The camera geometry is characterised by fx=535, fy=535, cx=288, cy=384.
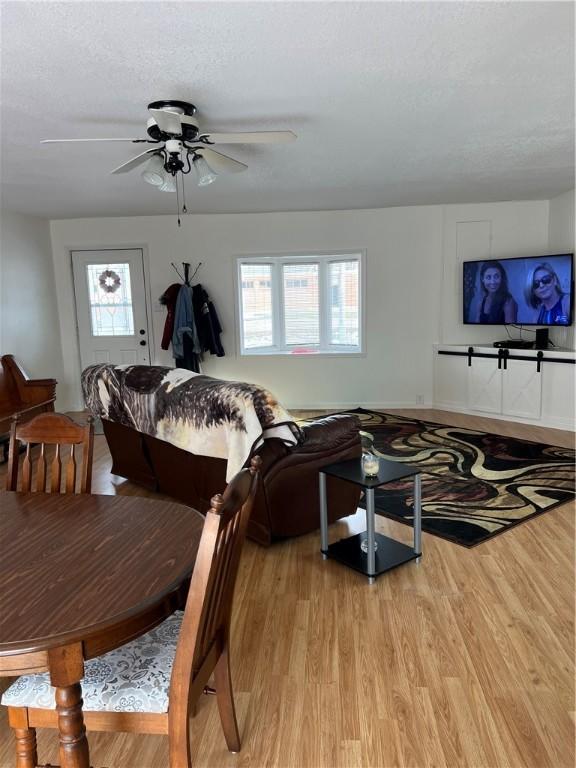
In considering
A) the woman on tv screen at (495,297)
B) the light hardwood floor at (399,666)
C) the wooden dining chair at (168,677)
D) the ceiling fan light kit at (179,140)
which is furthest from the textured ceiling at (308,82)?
the light hardwood floor at (399,666)

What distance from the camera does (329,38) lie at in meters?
2.17

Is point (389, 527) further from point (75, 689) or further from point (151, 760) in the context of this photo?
point (75, 689)

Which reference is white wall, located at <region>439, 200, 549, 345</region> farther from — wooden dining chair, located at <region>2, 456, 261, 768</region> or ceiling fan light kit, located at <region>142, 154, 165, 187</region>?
wooden dining chair, located at <region>2, 456, 261, 768</region>

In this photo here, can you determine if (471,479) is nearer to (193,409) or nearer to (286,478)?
(286,478)

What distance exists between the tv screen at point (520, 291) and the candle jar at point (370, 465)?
147 inches

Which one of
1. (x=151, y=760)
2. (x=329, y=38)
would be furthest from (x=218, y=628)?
(x=329, y=38)

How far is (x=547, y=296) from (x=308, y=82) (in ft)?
13.0

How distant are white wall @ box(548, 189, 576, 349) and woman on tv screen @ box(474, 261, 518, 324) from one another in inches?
20.6

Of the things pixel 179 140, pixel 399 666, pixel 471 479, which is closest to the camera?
pixel 399 666

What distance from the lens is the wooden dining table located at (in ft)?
3.85

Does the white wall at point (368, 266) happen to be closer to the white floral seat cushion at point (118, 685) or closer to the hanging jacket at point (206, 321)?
the hanging jacket at point (206, 321)

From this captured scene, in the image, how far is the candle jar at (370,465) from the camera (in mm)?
2645

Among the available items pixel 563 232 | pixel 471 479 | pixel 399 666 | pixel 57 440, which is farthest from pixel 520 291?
pixel 57 440

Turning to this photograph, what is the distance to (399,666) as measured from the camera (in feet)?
6.73
